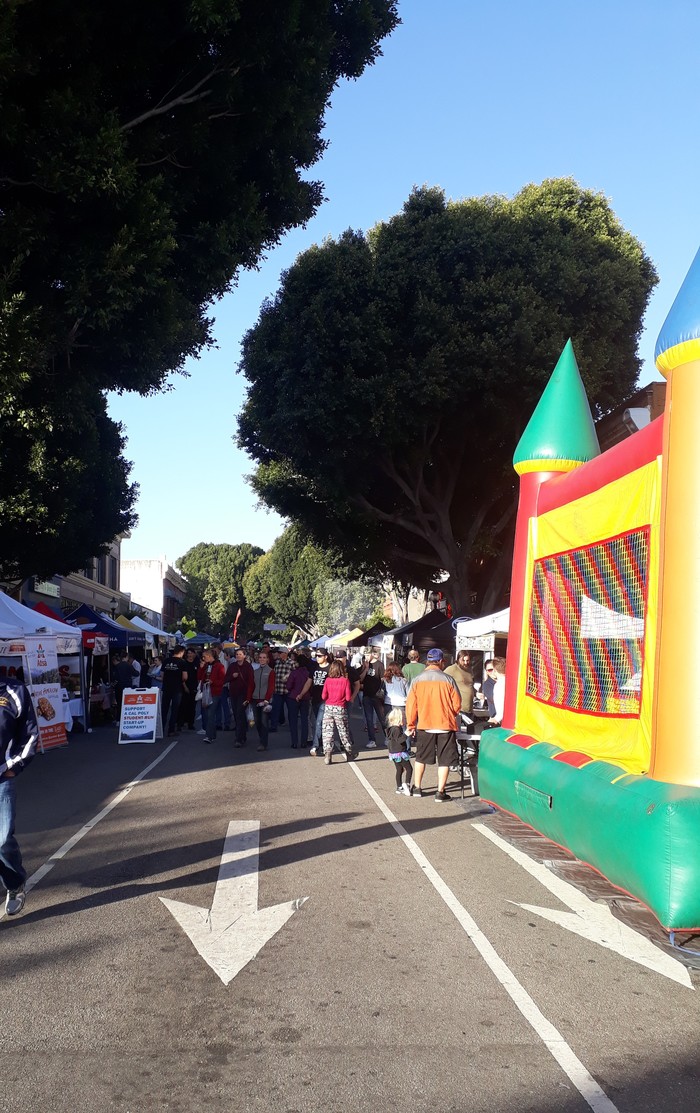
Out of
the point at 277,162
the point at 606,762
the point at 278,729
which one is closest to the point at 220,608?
the point at 278,729

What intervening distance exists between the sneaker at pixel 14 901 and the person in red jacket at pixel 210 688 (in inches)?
451

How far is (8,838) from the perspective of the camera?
6047 millimetres

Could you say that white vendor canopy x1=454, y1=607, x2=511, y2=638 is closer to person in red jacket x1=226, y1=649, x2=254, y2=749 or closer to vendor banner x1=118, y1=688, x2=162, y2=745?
person in red jacket x1=226, y1=649, x2=254, y2=749

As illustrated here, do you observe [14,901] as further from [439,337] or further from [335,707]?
[439,337]

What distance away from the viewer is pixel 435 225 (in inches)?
935

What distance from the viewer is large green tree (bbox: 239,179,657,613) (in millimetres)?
22875

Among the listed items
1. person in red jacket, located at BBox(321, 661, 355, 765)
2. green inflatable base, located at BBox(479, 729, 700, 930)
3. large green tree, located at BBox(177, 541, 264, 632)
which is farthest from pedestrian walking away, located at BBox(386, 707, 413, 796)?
large green tree, located at BBox(177, 541, 264, 632)

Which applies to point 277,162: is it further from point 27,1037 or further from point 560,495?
point 27,1037

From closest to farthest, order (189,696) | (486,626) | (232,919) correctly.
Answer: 1. (232,919)
2. (486,626)
3. (189,696)

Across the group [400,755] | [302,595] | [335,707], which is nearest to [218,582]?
[302,595]

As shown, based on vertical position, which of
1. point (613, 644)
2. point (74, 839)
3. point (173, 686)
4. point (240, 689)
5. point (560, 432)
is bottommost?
point (74, 839)

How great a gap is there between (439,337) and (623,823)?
63.6ft

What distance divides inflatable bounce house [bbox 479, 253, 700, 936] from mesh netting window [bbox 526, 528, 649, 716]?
0.02 meters

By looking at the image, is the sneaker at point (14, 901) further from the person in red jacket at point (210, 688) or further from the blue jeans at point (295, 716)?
the person in red jacket at point (210, 688)
